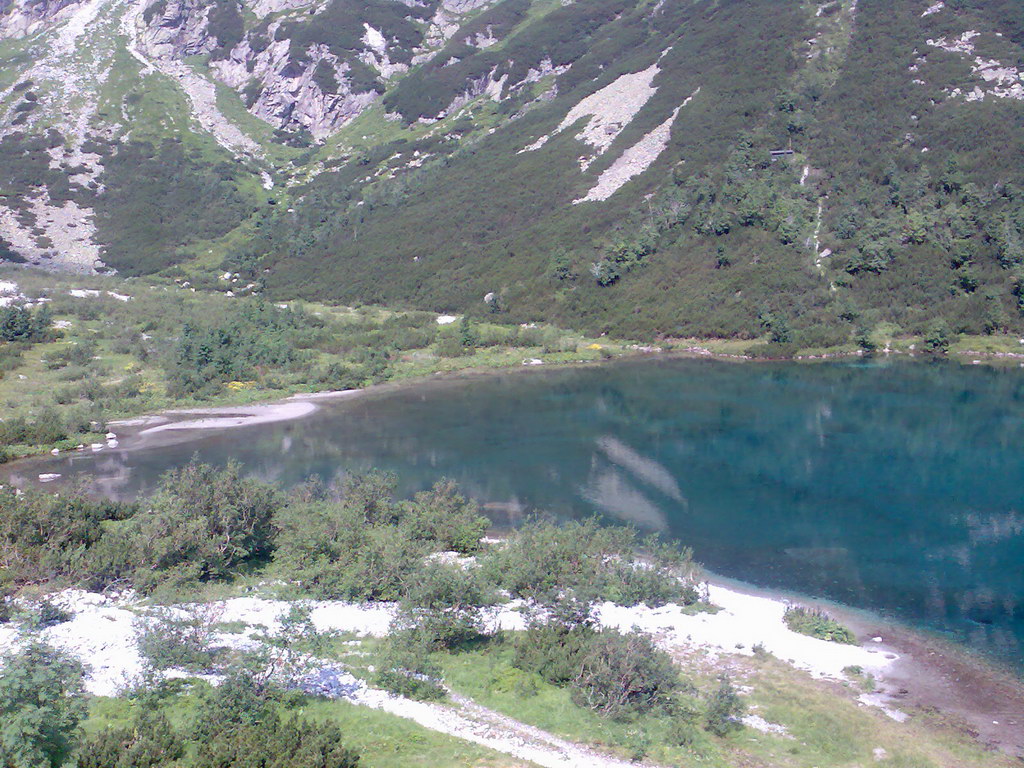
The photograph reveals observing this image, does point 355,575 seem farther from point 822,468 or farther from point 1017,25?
point 1017,25

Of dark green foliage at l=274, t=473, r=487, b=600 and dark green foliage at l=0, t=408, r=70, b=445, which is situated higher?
dark green foliage at l=0, t=408, r=70, b=445

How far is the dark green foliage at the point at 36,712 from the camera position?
10531 mm

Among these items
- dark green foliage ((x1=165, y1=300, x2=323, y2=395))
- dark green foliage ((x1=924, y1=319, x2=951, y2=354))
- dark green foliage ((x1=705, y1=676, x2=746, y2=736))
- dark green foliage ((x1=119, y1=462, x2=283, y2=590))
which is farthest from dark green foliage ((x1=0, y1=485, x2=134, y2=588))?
dark green foliage ((x1=924, y1=319, x2=951, y2=354))

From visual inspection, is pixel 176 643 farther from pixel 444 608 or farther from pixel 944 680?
pixel 944 680

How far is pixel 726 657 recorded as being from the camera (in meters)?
16.3

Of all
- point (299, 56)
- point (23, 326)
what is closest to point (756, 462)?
point (23, 326)

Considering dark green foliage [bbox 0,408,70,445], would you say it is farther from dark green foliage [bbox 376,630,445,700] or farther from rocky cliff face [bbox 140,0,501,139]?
rocky cliff face [bbox 140,0,501,139]

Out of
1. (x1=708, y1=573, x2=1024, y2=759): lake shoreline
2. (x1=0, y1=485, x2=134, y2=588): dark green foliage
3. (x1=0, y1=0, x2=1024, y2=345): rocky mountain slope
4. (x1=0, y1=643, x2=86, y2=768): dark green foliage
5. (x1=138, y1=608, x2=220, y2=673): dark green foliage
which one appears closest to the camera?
(x1=0, y1=643, x2=86, y2=768): dark green foliage

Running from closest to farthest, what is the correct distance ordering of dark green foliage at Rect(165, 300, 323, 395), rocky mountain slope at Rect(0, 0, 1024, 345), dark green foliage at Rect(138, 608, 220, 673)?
dark green foliage at Rect(138, 608, 220, 673) → dark green foliage at Rect(165, 300, 323, 395) → rocky mountain slope at Rect(0, 0, 1024, 345)

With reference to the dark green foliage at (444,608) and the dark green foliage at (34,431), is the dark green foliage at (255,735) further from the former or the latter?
the dark green foliage at (34,431)

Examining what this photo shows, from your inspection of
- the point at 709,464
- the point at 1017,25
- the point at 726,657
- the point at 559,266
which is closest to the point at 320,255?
the point at 559,266

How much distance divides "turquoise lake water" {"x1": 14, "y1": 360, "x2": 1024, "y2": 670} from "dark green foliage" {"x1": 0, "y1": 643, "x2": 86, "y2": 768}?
588 inches

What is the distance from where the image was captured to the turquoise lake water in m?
21.3

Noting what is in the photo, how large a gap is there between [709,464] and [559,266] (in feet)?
130
